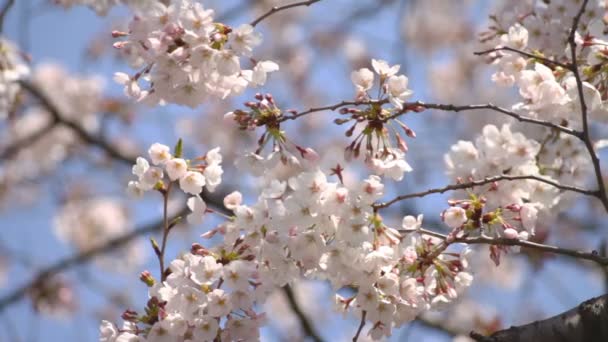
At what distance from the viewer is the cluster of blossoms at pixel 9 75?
329 centimetres

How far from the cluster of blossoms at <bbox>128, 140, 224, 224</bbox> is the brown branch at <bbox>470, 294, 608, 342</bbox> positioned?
0.80 m

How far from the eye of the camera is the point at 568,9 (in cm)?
271

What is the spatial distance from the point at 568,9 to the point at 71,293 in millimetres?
5081

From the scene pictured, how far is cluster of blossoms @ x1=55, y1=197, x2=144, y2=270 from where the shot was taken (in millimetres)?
8844

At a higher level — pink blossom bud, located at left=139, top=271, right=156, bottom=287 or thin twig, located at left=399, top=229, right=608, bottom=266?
thin twig, located at left=399, top=229, right=608, bottom=266

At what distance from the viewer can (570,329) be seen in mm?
2012

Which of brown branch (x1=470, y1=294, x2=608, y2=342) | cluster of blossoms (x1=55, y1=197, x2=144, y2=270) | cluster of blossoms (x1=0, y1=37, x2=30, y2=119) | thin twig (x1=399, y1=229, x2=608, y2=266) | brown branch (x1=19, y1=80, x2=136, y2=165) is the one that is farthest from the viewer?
cluster of blossoms (x1=55, y1=197, x2=144, y2=270)

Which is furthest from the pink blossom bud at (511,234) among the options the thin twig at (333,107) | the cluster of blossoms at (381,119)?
the thin twig at (333,107)

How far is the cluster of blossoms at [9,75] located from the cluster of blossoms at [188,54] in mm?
1290

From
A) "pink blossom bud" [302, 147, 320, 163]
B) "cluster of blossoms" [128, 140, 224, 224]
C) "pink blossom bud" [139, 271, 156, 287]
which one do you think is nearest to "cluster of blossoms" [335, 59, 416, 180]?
"pink blossom bud" [302, 147, 320, 163]

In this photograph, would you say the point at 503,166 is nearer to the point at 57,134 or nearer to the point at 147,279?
the point at 147,279

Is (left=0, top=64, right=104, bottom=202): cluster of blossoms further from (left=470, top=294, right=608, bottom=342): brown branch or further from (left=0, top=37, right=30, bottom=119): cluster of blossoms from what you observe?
(left=470, top=294, right=608, bottom=342): brown branch

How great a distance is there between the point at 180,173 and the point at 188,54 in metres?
0.32

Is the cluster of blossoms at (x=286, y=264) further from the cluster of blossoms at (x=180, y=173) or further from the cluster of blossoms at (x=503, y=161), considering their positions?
the cluster of blossoms at (x=503, y=161)
